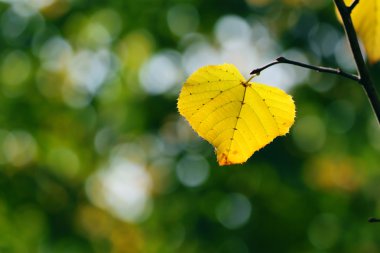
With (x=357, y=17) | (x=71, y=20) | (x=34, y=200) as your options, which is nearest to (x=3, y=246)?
(x=34, y=200)

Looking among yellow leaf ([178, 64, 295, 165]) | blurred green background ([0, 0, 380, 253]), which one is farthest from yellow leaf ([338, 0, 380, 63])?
blurred green background ([0, 0, 380, 253])

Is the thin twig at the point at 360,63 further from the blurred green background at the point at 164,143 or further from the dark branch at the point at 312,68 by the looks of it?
the blurred green background at the point at 164,143

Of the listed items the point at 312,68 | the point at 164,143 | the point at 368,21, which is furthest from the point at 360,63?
the point at 164,143

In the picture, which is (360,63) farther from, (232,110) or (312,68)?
(232,110)

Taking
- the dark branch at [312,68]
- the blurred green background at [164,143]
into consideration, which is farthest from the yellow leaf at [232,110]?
the blurred green background at [164,143]

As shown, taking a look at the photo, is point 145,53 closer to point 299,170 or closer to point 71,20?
point 71,20
